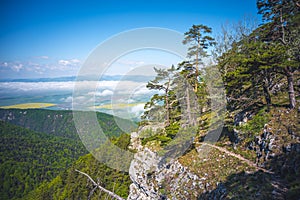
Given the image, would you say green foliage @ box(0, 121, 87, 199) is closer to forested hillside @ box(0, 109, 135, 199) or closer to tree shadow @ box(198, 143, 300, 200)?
forested hillside @ box(0, 109, 135, 199)

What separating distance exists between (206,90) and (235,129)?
452 centimetres

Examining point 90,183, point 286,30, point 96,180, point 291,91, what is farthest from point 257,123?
point 96,180

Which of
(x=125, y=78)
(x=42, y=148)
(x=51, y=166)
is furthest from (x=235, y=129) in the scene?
(x=42, y=148)

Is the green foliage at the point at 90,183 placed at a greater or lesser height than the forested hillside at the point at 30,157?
greater

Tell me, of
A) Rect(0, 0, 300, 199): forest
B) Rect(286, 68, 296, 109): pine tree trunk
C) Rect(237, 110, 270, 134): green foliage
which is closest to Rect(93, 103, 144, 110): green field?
Rect(0, 0, 300, 199): forest

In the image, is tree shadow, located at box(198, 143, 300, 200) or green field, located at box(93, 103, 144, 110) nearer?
tree shadow, located at box(198, 143, 300, 200)

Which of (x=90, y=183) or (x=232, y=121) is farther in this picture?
(x=90, y=183)

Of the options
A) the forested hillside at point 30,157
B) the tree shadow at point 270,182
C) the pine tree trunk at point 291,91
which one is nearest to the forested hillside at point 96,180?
the tree shadow at point 270,182

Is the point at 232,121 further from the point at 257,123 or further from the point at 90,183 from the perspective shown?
the point at 90,183

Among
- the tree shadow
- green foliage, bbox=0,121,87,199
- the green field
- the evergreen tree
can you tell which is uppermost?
the evergreen tree

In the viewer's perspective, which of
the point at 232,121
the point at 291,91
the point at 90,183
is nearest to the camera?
the point at 291,91

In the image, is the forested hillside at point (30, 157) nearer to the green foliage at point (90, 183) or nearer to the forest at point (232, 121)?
the green foliage at point (90, 183)

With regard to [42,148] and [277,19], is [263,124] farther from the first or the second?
[42,148]

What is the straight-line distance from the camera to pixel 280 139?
9.92 m
